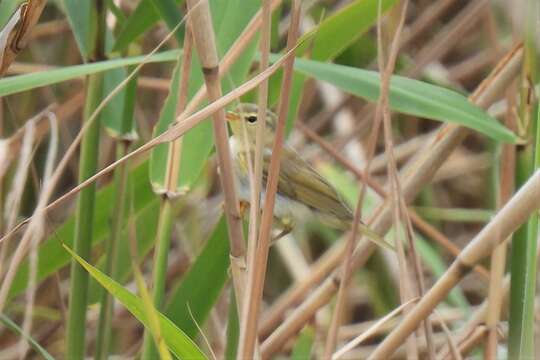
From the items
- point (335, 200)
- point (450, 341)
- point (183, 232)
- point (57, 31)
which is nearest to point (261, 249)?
point (450, 341)

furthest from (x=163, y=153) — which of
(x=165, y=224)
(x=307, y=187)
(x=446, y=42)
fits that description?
(x=446, y=42)

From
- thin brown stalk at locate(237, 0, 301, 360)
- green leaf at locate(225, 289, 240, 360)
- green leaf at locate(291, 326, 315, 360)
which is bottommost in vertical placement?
green leaf at locate(291, 326, 315, 360)

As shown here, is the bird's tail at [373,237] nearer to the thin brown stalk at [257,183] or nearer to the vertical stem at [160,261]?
the vertical stem at [160,261]

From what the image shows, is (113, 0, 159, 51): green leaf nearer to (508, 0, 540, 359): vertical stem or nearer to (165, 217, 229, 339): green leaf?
(165, 217, 229, 339): green leaf

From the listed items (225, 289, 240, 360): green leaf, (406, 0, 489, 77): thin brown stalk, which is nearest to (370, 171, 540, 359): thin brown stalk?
(225, 289, 240, 360): green leaf

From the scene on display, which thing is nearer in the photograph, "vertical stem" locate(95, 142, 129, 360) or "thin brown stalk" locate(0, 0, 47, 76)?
"thin brown stalk" locate(0, 0, 47, 76)

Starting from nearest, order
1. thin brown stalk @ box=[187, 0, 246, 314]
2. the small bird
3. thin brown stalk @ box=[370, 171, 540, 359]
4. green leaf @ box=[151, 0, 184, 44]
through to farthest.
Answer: thin brown stalk @ box=[370, 171, 540, 359] < thin brown stalk @ box=[187, 0, 246, 314] < green leaf @ box=[151, 0, 184, 44] < the small bird

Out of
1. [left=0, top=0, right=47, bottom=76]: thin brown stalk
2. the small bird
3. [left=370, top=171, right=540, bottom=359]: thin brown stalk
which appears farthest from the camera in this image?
the small bird
